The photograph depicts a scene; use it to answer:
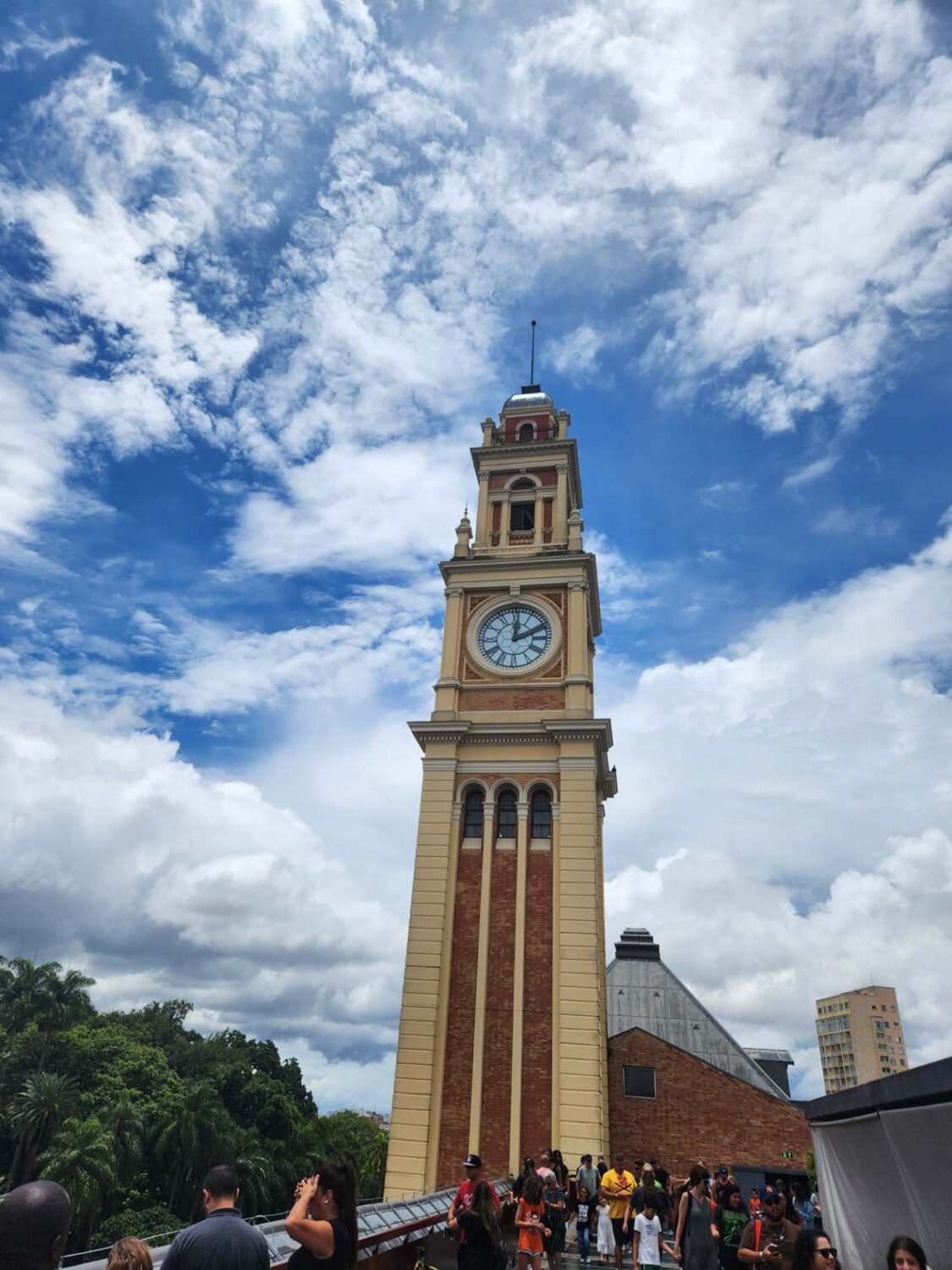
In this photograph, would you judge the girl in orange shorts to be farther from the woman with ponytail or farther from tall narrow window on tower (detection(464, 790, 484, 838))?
tall narrow window on tower (detection(464, 790, 484, 838))

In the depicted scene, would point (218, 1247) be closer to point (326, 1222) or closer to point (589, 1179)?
point (326, 1222)

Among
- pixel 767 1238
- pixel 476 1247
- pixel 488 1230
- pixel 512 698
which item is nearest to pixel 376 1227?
pixel 476 1247

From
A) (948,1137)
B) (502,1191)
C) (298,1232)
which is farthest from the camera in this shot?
(502,1191)

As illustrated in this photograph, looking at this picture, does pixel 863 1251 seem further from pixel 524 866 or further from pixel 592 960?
pixel 524 866

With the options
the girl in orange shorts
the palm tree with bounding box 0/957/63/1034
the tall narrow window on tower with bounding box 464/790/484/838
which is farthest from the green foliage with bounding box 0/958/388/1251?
the girl in orange shorts

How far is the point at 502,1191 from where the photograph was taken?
16.9 meters

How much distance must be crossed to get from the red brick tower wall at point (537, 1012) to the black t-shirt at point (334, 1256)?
61.1ft

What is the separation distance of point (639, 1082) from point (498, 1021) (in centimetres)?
613

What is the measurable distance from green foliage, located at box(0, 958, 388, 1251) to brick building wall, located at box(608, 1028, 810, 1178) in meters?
18.2

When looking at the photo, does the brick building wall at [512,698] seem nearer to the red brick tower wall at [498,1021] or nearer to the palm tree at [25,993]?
the red brick tower wall at [498,1021]

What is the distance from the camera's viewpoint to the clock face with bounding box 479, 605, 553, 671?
28.4 metres

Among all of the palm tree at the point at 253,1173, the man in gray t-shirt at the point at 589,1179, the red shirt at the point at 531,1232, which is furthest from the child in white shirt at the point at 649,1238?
the palm tree at the point at 253,1173

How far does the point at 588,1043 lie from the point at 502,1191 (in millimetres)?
5605

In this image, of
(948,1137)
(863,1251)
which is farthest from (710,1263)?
(948,1137)
